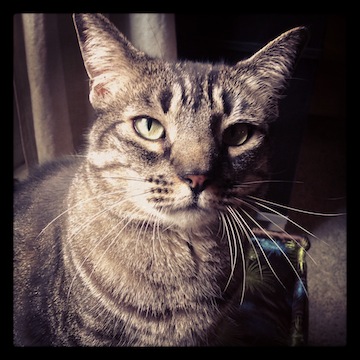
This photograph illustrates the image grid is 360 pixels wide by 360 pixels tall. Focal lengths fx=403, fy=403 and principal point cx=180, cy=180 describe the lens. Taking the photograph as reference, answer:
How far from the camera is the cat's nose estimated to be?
0.60 meters

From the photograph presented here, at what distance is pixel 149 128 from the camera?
2.13ft

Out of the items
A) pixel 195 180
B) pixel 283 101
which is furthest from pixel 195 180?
pixel 283 101

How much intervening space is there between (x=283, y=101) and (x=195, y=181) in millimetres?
225

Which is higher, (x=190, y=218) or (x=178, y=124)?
(x=178, y=124)

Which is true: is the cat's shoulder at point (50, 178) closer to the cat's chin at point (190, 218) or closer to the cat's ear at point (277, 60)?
the cat's chin at point (190, 218)

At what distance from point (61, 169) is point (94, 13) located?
0.28 meters

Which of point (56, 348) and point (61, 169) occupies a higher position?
point (61, 169)

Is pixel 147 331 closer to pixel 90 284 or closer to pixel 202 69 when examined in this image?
pixel 90 284

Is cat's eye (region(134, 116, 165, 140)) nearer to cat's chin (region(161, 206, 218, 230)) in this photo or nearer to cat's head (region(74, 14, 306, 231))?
cat's head (region(74, 14, 306, 231))

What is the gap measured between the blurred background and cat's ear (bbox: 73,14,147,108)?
0.07 feet

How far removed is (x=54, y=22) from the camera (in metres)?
0.69

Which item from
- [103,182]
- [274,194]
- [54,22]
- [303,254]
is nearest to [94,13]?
[54,22]

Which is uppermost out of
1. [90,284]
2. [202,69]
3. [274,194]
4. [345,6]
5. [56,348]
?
[345,6]

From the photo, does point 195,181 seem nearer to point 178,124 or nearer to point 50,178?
point 178,124
